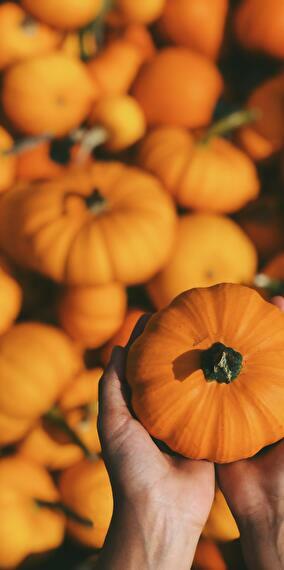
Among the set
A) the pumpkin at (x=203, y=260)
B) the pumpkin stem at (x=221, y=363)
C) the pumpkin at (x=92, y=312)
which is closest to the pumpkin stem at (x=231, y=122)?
the pumpkin at (x=203, y=260)

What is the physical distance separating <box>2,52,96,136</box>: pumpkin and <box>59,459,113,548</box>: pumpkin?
3.80 feet

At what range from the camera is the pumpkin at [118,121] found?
2039 mm

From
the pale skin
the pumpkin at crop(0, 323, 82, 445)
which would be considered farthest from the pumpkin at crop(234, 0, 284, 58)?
the pale skin

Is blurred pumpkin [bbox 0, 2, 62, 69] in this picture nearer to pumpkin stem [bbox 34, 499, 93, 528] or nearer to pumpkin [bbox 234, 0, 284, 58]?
pumpkin [bbox 234, 0, 284, 58]

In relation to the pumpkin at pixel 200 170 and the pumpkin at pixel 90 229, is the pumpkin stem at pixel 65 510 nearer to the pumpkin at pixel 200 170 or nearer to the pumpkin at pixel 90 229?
the pumpkin at pixel 90 229

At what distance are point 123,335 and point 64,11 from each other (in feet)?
3.82

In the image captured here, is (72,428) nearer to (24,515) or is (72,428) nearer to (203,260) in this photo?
(24,515)

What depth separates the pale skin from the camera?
3.86 feet

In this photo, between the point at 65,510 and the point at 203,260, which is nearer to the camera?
the point at 65,510

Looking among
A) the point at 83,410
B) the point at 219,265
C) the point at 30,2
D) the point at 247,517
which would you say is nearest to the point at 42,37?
the point at 30,2

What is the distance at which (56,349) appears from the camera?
1.78 metres

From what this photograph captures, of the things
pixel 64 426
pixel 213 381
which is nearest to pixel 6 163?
pixel 64 426

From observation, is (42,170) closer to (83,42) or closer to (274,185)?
(83,42)

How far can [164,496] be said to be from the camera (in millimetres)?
1193
